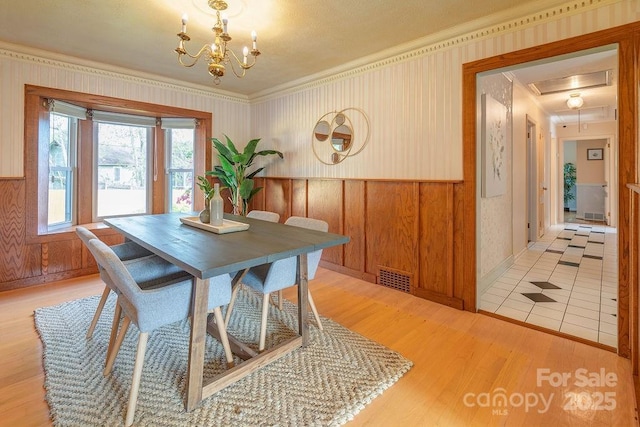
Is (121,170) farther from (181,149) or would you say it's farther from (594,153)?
(594,153)

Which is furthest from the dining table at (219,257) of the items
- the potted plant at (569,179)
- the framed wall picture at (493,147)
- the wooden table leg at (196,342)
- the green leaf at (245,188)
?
the potted plant at (569,179)

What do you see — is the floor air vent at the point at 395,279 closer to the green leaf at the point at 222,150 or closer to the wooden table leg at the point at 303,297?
the wooden table leg at the point at 303,297

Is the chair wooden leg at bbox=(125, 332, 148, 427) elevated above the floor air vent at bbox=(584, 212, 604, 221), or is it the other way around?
the floor air vent at bbox=(584, 212, 604, 221)

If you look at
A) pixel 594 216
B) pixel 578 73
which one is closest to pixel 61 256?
pixel 578 73

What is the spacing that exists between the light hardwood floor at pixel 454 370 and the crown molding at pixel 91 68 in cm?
243

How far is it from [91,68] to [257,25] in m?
2.25

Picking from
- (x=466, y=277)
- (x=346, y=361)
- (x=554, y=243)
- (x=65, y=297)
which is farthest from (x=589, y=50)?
(x=65, y=297)

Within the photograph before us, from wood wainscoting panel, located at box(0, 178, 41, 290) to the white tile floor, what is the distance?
182 inches

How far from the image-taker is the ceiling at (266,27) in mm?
2398

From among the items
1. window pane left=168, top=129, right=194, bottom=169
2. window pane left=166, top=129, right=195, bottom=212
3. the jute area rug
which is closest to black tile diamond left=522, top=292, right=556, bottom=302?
the jute area rug

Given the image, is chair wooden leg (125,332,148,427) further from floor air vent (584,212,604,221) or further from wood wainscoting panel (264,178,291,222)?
floor air vent (584,212,604,221)

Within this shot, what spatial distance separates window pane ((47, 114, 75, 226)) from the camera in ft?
12.1

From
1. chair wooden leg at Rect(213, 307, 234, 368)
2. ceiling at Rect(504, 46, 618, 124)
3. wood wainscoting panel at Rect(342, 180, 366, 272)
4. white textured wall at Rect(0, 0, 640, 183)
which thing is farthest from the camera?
wood wainscoting panel at Rect(342, 180, 366, 272)

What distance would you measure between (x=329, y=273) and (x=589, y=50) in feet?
10.0
